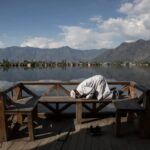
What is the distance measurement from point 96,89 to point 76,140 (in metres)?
2.84

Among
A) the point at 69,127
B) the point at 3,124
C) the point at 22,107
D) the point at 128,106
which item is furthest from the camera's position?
the point at 69,127

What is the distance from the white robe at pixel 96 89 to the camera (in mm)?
11070

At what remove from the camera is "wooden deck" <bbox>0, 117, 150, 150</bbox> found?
8.29 meters

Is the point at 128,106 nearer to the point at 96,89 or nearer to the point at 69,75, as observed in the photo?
the point at 96,89

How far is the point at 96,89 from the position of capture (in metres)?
11.2

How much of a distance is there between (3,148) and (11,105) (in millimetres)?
1740

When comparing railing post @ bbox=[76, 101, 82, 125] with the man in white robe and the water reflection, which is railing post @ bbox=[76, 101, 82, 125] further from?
the water reflection

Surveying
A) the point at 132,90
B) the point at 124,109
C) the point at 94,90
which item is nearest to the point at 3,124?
the point at 124,109

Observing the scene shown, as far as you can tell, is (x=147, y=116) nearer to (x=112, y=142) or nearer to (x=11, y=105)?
(x=112, y=142)

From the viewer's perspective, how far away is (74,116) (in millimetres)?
11930

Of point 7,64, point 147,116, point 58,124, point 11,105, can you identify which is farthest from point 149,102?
point 7,64

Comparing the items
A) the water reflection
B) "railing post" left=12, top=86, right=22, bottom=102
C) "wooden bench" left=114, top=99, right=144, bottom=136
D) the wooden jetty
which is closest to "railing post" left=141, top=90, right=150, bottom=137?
the wooden jetty

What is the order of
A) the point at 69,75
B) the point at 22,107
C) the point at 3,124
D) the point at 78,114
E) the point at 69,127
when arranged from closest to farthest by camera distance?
1. the point at 3,124
2. the point at 22,107
3. the point at 69,127
4. the point at 78,114
5. the point at 69,75

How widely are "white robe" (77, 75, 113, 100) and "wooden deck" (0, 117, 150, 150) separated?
1.01m
